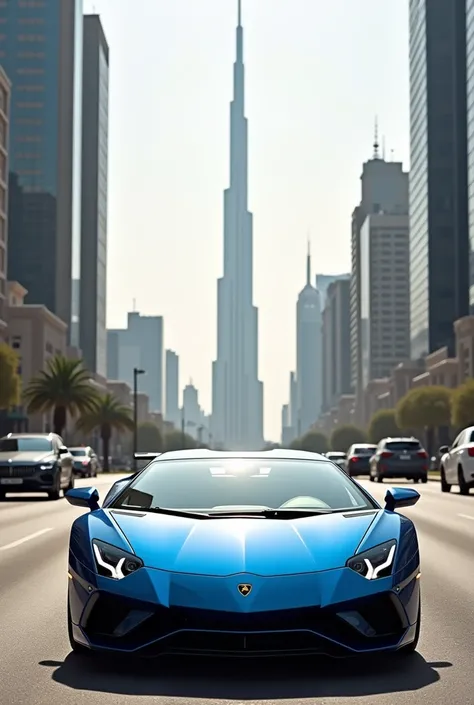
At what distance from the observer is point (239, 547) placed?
229 inches

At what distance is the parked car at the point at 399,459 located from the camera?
39.8 metres

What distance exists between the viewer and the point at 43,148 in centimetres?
15700

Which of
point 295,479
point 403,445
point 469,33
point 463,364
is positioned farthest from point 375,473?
point 469,33

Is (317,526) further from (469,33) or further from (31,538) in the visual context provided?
(469,33)

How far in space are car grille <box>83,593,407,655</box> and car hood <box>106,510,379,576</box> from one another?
23 cm

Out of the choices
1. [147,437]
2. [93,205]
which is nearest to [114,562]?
[147,437]

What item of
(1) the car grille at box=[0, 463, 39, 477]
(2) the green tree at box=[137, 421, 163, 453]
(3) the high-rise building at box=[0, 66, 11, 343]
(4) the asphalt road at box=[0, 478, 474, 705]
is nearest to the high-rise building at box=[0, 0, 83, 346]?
(2) the green tree at box=[137, 421, 163, 453]

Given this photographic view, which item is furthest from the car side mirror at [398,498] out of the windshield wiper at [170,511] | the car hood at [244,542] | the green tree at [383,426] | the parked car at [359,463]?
the green tree at [383,426]

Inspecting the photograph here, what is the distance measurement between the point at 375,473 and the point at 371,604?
36.3 meters

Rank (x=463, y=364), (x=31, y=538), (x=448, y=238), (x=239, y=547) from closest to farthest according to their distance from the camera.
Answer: (x=239, y=547)
(x=31, y=538)
(x=463, y=364)
(x=448, y=238)

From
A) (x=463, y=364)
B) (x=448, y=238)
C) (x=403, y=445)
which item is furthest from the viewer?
(x=448, y=238)

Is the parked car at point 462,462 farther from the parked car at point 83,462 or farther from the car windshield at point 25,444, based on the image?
the parked car at point 83,462

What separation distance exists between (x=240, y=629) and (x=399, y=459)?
115ft

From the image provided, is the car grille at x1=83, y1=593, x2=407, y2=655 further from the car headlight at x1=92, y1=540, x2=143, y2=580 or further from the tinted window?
the tinted window
